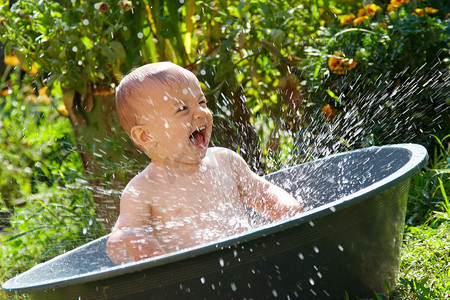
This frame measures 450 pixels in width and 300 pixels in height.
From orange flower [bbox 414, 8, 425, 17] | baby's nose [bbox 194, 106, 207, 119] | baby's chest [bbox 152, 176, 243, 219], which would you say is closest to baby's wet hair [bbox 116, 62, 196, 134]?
baby's nose [bbox 194, 106, 207, 119]

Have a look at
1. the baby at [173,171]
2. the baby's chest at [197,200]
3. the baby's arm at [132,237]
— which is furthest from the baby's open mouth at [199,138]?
the baby's arm at [132,237]

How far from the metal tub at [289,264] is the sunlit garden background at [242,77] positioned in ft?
3.83

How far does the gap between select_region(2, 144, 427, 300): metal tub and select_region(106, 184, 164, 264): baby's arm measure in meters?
0.26

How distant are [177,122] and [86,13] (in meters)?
1.21

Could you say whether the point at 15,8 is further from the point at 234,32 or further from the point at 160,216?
the point at 160,216

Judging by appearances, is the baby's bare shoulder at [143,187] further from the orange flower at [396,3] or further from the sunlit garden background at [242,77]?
the orange flower at [396,3]

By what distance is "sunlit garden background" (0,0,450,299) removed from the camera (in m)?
2.93

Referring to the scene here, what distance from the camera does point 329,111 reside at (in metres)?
2.98

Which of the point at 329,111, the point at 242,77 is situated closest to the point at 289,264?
the point at 329,111

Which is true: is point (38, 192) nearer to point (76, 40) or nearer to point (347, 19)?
point (76, 40)

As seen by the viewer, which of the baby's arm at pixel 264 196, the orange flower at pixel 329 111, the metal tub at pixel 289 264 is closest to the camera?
the metal tub at pixel 289 264

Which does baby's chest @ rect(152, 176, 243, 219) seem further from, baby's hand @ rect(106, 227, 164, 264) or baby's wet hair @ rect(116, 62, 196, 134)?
baby's wet hair @ rect(116, 62, 196, 134)

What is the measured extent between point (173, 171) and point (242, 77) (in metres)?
1.39

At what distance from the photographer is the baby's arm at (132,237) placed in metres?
1.78
